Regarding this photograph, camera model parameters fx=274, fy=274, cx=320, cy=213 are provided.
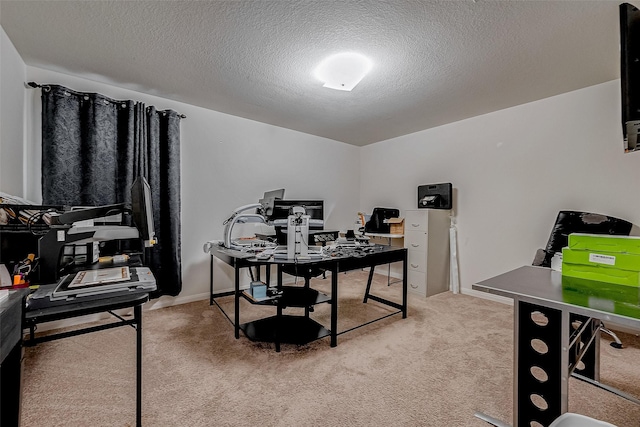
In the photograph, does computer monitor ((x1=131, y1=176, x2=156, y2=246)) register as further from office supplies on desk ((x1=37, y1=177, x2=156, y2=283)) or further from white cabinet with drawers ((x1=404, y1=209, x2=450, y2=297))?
white cabinet with drawers ((x1=404, y1=209, x2=450, y2=297))

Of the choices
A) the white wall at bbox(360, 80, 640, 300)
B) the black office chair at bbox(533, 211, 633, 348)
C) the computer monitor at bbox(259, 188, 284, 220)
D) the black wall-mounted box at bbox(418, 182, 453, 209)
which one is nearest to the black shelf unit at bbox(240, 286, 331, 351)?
the computer monitor at bbox(259, 188, 284, 220)

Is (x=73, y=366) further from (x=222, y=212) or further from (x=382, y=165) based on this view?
(x=382, y=165)

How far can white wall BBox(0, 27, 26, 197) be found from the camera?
1.88 m

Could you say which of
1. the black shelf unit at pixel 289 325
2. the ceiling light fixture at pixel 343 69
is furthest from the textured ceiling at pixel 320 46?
the black shelf unit at pixel 289 325

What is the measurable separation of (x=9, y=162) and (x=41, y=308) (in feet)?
5.60

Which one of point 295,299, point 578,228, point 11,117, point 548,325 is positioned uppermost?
point 11,117

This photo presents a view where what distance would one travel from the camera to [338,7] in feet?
5.31

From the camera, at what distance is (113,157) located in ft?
8.48

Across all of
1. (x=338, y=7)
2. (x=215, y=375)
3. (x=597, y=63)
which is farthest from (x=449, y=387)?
(x=597, y=63)

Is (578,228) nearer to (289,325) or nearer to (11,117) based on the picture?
(289,325)

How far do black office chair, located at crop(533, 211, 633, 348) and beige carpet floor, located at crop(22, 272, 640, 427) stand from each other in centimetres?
69

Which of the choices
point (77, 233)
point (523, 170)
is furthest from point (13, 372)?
point (523, 170)

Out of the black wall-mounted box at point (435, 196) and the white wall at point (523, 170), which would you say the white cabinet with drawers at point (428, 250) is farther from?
the white wall at point (523, 170)

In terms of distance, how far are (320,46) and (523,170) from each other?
260 cm
